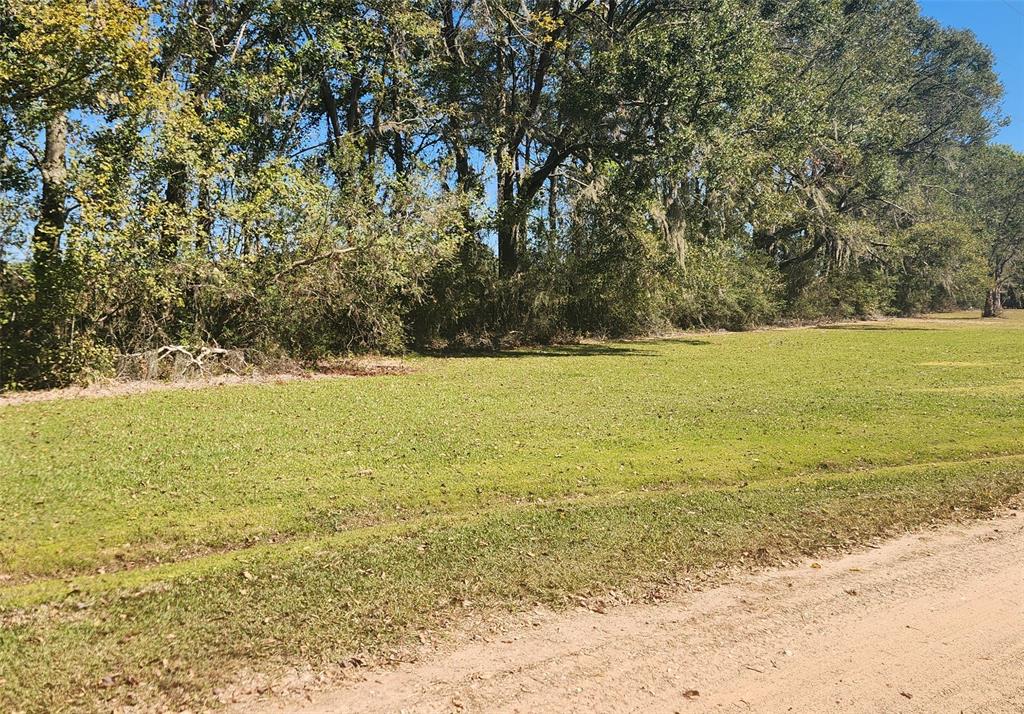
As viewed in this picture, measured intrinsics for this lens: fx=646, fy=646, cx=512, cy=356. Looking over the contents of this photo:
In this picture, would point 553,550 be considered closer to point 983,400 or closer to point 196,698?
point 196,698

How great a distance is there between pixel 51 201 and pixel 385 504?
11.4 meters

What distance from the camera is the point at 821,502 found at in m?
6.36

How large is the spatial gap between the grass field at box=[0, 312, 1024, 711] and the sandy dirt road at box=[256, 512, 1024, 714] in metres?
0.42

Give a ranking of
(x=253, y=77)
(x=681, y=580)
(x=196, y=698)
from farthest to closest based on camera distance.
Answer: (x=253, y=77)
(x=681, y=580)
(x=196, y=698)

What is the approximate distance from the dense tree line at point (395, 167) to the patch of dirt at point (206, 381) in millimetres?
624

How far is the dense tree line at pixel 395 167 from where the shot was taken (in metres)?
12.8

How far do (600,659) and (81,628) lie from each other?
10.0 feet

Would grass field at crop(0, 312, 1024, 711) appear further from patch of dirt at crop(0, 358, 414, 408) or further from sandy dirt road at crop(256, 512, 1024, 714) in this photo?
patch of dirt at crop(0, 358, 414, 408)

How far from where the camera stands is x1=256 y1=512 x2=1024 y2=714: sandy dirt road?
3174 millimetres

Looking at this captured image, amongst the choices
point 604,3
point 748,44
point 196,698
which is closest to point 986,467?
point 196,698

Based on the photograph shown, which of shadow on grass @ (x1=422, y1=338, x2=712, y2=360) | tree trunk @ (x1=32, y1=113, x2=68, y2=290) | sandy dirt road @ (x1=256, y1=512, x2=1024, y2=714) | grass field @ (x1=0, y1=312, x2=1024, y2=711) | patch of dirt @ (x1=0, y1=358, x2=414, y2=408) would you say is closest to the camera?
sandy dirt road @ (x1=256, y1=512, x2=1024, y2=714)

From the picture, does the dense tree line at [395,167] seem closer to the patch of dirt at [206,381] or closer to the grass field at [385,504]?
the patch of dirt at [206,381]

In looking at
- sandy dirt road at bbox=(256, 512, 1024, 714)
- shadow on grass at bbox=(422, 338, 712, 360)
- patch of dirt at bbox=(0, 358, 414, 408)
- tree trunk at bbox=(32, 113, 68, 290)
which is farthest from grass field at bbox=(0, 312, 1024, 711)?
shadow on grass at bbox=(422, 338, 712, 360)

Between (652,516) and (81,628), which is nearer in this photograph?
(81,628)
